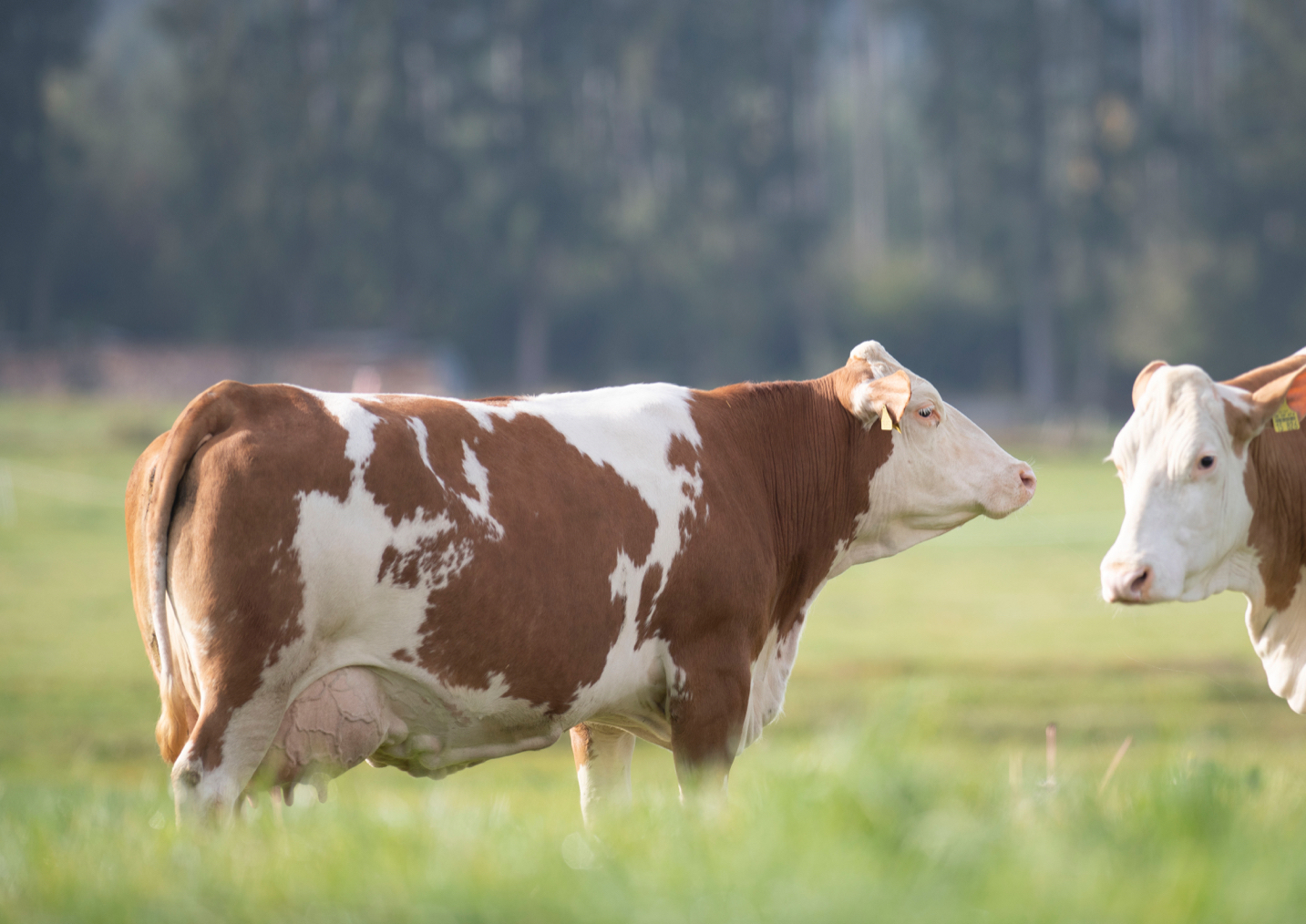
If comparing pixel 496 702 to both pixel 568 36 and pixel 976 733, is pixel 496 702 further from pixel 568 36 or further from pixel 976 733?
pixel 568 36

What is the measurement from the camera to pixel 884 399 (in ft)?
17.0

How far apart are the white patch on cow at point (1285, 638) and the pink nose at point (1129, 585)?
0.73 m

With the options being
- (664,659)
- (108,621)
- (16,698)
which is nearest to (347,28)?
(108,621)

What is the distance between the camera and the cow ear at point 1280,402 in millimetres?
4324

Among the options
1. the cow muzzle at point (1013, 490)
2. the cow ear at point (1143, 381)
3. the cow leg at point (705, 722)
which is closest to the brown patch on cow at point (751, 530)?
the cow leg at point (705, 722)

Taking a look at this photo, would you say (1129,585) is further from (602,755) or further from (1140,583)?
(602,755)

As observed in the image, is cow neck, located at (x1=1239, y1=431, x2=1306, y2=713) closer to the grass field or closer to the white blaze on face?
the white blaze on face

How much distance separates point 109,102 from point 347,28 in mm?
15191

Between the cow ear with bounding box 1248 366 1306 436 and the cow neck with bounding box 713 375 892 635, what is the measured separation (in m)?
1.46

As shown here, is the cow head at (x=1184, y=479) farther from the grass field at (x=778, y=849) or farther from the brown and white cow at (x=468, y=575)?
the brown and white cow at (x=468, y=575)

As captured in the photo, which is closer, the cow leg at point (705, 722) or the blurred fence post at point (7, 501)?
the cow leg at point (705, 722)

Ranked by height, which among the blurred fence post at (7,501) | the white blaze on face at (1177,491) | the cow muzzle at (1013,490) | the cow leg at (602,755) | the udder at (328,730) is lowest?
the blurred fence post at (7,501)

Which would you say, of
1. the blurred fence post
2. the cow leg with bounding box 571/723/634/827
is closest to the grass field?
the cow leg with bounding box 571/723/634/827

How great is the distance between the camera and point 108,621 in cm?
1923
